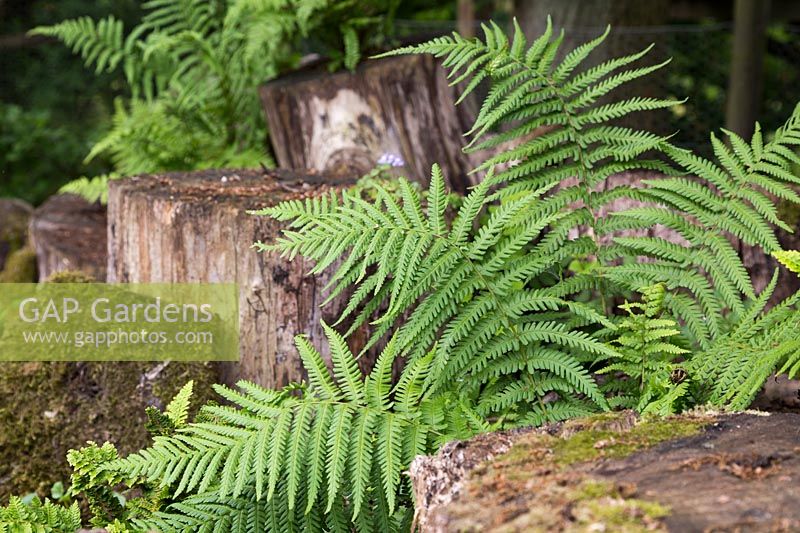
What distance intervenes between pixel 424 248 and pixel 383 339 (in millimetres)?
680

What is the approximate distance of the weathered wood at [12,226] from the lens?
511 cm

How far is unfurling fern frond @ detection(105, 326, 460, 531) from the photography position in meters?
2.21

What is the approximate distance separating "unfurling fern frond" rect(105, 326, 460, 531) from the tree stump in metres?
2.12

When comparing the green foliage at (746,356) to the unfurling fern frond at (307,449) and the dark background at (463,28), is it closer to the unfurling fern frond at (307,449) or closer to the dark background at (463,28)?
the unfurling fern frond at (307,449)

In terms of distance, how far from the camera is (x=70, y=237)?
461cm

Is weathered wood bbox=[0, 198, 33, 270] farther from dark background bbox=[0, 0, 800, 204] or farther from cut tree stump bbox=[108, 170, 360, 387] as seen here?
dark background bbox=[0, 0, 800, 204]

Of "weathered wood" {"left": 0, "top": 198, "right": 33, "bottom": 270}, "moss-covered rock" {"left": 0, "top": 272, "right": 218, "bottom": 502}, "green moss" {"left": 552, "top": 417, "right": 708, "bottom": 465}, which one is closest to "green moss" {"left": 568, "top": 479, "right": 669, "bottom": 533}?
"green moss" {"left": 552, "top": 417, "right": 708, "bottom": 465}

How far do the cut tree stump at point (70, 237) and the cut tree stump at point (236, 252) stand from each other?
Answer: 0.85m

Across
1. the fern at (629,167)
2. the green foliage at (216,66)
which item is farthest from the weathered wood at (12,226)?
the fern at (629,167)

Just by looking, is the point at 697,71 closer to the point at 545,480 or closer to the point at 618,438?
the point at 618,438

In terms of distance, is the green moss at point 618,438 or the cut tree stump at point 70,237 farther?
the cut tree stump at point 70,237

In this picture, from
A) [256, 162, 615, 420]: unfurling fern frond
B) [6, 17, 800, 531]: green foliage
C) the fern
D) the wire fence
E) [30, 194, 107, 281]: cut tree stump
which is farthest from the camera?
the wire fence

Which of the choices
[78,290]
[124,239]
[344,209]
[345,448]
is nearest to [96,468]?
[345,448]

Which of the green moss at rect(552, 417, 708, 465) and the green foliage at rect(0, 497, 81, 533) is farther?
the green foliage at rect(0, 497, 81, 533)
